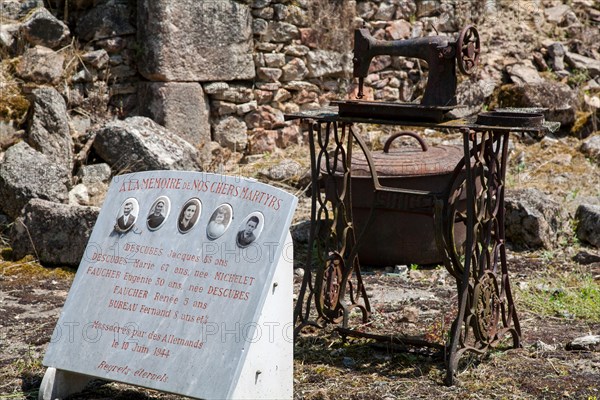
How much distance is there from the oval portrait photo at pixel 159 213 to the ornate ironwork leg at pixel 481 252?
1373 millimetres

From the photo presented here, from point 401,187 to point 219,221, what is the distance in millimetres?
2312

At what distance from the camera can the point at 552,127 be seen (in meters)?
4.32

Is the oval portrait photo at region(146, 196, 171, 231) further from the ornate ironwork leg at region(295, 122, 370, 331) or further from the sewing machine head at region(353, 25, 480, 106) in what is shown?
the sewing machine head at region(353, 25, 480, 106)

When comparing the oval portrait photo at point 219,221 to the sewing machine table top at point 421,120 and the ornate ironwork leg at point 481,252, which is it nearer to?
the sewing machine table top at point 421,120

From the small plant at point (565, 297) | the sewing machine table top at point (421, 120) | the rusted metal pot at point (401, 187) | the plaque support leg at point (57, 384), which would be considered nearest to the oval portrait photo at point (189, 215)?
the plaque support leg at point (57, 384)

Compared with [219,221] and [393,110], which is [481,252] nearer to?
[393,110]

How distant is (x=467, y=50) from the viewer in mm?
4305

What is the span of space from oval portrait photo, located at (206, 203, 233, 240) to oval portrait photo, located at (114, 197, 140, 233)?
0.40 m

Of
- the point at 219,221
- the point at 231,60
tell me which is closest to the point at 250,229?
the point at 219,221

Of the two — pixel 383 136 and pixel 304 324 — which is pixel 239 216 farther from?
pixel 383 136

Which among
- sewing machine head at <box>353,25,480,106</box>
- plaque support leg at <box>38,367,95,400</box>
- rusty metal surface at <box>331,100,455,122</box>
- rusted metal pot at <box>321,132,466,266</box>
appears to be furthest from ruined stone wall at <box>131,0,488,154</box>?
plaque support leg at <box>38,367,95,400</box>

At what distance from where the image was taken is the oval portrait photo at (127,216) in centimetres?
406

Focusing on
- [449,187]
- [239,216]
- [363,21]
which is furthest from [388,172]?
[363,21]

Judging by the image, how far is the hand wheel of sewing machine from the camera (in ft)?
13.9
